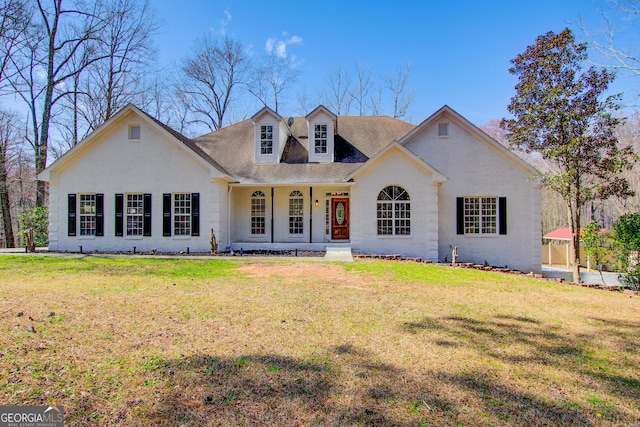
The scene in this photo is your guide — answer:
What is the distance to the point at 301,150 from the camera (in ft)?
59.7

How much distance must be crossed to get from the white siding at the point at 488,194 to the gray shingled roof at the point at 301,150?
12.1 feet

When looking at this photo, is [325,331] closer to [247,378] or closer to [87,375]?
[247,378]

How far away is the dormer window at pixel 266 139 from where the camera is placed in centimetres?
1748

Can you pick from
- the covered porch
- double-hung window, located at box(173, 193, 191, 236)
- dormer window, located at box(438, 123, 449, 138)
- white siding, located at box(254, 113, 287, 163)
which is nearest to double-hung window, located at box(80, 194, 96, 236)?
double-hung window, located at box(173, 193, 191, 236)

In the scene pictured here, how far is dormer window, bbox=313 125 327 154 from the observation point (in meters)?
17.3

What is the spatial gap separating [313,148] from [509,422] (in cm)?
1539

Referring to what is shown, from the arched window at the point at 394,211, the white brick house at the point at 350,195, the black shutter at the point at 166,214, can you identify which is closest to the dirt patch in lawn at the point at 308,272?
the white brick house at the point at 350,195

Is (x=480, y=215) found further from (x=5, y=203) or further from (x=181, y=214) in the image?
(x=5, y=203)

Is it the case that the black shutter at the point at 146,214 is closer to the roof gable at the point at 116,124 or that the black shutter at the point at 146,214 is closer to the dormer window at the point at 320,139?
the roof gable at the point at 116,124

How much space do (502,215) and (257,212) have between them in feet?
37.9

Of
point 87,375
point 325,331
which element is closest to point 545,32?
point 325,331

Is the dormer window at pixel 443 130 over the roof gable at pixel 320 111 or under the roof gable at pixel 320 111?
under

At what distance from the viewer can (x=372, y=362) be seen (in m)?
4.23

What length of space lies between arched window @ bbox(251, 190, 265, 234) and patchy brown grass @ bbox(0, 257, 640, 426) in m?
8.86
